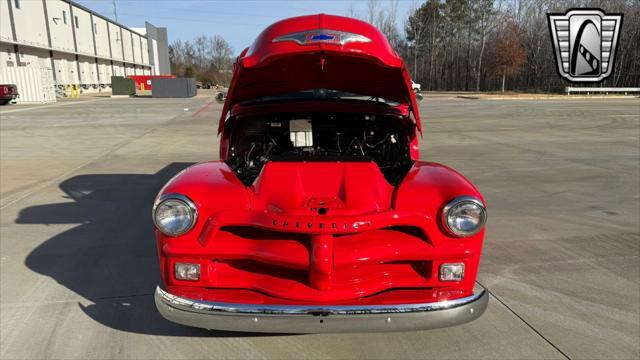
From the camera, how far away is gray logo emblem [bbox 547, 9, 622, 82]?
23.2 metres

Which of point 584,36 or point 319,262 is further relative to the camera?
point 584,36

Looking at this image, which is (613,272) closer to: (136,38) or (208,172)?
(208,172)

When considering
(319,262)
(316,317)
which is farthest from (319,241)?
(316,317)

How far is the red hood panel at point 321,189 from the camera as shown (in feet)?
7.26

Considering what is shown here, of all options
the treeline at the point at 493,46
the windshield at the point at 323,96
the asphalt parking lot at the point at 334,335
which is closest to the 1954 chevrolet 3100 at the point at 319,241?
the asphalt parking lot at the point at 334,335

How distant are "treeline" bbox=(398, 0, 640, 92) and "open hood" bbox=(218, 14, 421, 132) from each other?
41.6 m

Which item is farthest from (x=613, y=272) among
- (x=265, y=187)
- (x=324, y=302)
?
(x=265, y=187)

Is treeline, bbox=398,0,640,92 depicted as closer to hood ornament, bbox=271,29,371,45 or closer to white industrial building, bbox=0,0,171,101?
white industrial building, bbox=0,0,171,101

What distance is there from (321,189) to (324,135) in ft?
5.05

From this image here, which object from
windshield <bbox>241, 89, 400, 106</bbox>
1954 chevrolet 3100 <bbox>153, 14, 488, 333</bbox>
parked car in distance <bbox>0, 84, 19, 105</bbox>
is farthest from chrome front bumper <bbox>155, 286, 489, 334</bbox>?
parked car in distance <bbox>0, 84, 19, 105</bbox>

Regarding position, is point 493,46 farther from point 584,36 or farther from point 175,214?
point 175,214

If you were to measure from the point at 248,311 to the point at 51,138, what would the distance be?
12.1m

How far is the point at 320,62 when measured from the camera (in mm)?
2836

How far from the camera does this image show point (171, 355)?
2.46 m
